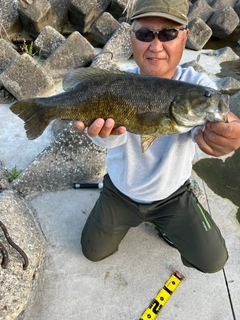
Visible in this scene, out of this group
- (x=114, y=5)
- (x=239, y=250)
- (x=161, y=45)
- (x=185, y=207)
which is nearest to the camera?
(x=161, y=45)

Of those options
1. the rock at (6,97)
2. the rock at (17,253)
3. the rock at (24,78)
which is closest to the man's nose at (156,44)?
the rock at (17,253)

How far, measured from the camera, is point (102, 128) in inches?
73.1

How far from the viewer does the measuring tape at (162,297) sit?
2.28m

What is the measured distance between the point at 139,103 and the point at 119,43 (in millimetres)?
4239

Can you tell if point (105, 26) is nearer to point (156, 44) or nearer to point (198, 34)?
point (198, 34)

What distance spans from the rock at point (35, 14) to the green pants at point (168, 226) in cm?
435

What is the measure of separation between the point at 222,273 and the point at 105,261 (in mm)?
968

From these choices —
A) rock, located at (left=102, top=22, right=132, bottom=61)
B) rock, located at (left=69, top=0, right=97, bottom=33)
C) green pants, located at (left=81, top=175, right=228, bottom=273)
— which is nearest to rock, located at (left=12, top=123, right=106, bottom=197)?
green pants, located at (left=81, top=175, right=228, bottom=273)

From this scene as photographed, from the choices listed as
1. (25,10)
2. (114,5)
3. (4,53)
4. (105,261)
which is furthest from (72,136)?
(114,5)

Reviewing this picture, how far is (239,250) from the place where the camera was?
2.71 m

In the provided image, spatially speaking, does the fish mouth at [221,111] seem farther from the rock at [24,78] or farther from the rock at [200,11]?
the rock at [200,11]

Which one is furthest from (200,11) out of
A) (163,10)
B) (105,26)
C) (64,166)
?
(163,10)

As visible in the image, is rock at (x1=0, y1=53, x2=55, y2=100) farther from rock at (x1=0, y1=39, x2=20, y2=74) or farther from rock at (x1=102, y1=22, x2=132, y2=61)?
rock at (x1=102, y1=22, x2=132, y2=61)

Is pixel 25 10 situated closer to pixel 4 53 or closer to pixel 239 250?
pixel 4 53
